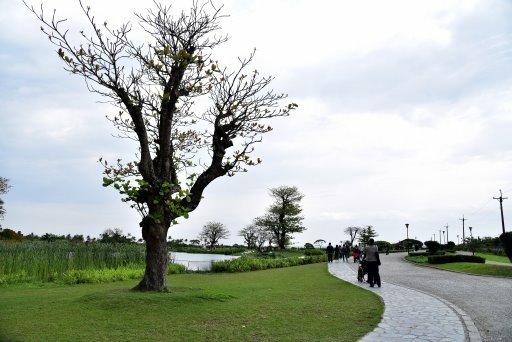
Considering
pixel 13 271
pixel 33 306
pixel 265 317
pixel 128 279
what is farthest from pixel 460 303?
pixel 13 271

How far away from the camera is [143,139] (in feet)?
36.8

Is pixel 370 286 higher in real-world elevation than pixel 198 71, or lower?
lower

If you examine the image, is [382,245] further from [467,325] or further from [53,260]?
[467,325]

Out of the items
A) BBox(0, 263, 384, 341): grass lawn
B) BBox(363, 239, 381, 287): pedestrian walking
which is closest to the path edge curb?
BBox(0, 263, 384, 341): grass lawn

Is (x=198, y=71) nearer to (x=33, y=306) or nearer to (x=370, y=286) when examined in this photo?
(x=33, y=306)

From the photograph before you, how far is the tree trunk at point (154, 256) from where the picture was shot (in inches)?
428

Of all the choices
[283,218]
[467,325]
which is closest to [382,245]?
[283,218]

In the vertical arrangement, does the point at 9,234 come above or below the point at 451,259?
above

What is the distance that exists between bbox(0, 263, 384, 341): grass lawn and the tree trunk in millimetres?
478

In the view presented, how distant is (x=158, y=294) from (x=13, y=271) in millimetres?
9614

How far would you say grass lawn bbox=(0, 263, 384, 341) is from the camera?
6938 mm

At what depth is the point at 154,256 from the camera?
11.0m

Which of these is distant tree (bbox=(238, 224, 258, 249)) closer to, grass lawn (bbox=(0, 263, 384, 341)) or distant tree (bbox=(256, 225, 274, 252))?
distant tree (bbox=(256, 225, 274, 252))

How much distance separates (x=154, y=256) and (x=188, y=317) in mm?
2871
